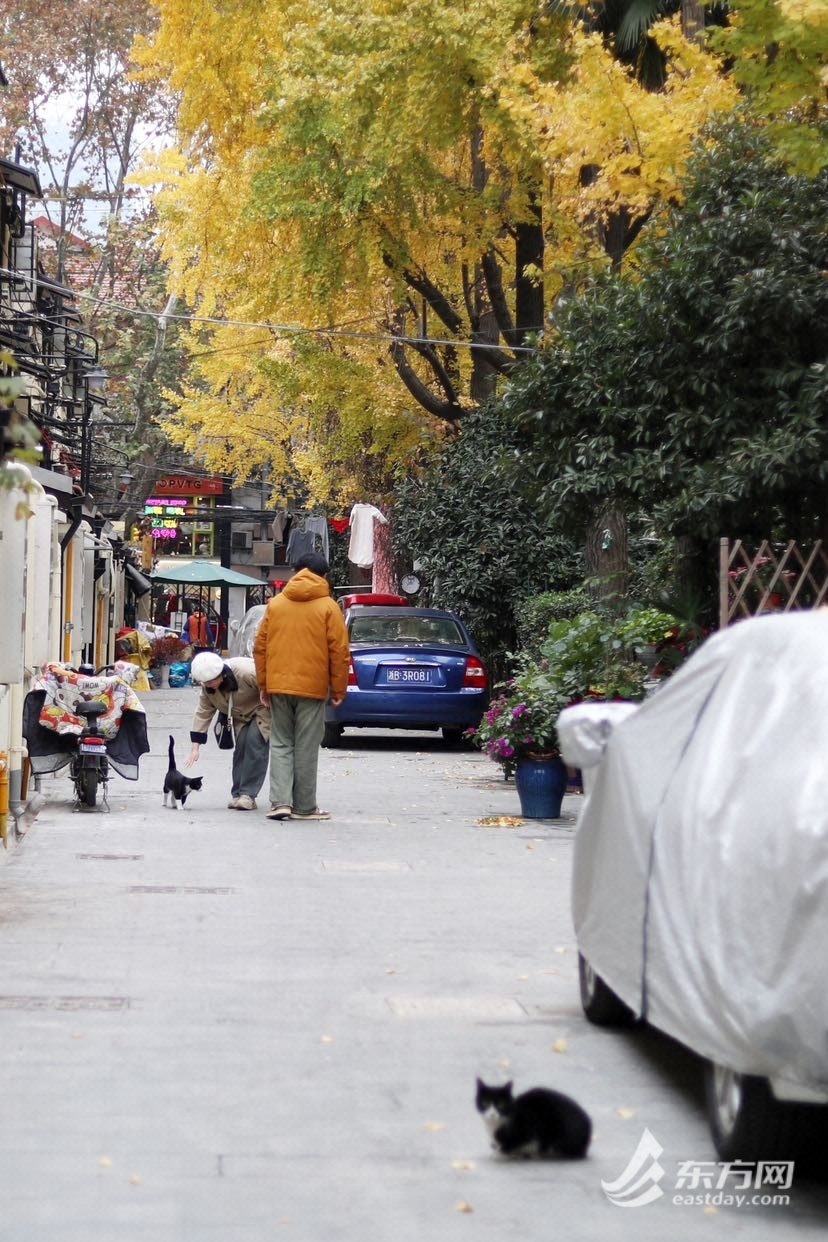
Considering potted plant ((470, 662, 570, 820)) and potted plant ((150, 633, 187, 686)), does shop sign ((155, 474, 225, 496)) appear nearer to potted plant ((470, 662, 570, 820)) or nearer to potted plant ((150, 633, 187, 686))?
potted plant ((150, 633, 187, 686))

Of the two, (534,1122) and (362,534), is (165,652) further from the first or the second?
(534,1122)

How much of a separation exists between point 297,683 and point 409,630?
9.07m

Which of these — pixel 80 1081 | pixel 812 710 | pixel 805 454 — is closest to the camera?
pixel 812 710

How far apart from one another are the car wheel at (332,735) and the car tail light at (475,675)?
5.29 ft

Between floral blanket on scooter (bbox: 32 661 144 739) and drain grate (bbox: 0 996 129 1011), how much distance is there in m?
7.26

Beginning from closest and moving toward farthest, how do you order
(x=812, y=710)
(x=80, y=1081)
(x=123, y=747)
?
(x=812, y=710)
(x=80, y=1081)
(x=123, y=747)

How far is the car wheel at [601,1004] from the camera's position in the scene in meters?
6.73

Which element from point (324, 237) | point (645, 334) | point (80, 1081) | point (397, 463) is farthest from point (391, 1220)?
point (397, 463)

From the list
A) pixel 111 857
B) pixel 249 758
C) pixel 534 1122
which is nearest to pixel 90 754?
pixel 249 758

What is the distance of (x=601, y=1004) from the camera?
6797 mm

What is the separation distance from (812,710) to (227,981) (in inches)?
137

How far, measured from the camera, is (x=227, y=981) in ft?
24.8

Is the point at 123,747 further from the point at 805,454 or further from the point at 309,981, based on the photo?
the point at 309,981

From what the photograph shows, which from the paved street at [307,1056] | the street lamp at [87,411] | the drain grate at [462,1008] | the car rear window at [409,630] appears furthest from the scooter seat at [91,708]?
the street lamp at [87,411]
